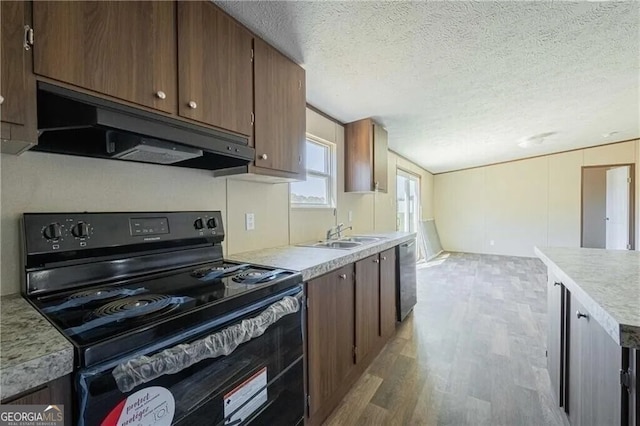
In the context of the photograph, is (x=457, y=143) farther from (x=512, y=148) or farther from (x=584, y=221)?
(x=584, y=221)

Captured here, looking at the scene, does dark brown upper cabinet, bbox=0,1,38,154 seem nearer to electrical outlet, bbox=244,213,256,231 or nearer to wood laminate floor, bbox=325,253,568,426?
electrical outlet, bbox=244,213,256,231

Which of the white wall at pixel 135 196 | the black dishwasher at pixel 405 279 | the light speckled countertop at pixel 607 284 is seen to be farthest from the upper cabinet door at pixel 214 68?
the black dishwasher at pixel 405 279

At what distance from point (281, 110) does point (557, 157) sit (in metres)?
7.26

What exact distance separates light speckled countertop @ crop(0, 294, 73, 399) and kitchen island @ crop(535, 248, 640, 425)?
135cm

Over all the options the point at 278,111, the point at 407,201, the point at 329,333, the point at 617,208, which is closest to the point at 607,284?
the point at 329,333

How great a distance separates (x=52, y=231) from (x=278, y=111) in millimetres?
1241

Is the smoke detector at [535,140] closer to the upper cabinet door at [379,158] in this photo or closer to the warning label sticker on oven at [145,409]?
the upper cabinet door at [379,158]

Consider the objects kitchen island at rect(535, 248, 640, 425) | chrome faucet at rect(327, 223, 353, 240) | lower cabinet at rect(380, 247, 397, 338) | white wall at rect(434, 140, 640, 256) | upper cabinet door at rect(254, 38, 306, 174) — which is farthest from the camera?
white wall at rect(434, 140, 640, 256)

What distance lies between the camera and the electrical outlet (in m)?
1.91

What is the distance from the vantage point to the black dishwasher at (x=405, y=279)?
2828 millimetres

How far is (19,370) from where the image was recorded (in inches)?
21.2

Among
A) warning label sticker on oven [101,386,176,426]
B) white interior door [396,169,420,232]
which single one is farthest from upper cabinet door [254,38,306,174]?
white interior door [396,169,420,232]

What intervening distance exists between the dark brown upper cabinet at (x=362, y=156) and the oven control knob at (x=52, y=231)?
8.25ft

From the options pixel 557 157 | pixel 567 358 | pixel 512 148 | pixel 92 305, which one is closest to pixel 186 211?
pixel 92 305
